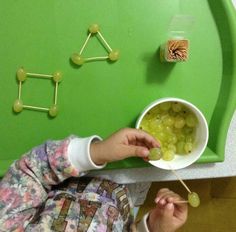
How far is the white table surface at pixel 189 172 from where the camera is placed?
2.23 feet

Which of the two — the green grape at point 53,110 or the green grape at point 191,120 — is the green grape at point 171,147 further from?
the green grape at point 53,110

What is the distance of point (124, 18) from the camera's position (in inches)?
25.8

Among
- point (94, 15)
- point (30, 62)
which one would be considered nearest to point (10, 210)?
point (30, 62)

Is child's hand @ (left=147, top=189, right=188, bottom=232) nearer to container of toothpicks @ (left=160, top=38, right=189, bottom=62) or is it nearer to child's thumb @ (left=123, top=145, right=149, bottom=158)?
child's thumb @ (left=123, top=145, right=149, bottom=158)

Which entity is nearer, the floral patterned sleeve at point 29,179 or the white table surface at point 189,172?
the floral patterned sleeve at point 29,179

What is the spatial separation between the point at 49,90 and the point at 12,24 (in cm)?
13

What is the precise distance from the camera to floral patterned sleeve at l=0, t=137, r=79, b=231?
0.56 meters

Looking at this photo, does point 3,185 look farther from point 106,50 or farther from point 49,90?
point 106,50

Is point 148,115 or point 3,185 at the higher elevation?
point 148,115

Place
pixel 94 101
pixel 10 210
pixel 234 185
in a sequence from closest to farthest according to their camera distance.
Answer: pixel 10 210 < pixel 94 101 < pixel 234 185

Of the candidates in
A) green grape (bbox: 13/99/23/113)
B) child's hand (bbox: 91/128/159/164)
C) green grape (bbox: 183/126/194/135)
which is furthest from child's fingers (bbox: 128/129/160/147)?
green grape (bbox: 13/99/23/113)

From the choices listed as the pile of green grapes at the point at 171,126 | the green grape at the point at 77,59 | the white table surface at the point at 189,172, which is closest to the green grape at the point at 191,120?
the pile of green grapes at the point at 171,126

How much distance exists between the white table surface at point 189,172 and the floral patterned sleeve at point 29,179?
0.10m

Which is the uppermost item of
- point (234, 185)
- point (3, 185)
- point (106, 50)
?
point (106, 50)
